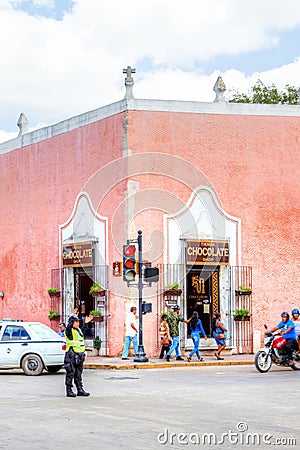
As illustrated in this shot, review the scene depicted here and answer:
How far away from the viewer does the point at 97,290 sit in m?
27.9

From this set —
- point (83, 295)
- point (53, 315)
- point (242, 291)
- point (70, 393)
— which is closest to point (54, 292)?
point (53, 315)

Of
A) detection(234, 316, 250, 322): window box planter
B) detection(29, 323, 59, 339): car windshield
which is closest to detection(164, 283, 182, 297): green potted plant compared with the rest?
detection(234, 316, 250, 322): window box planter

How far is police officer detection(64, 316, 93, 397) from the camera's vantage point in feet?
52.1

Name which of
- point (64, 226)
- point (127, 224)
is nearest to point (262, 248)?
point (127, 224)

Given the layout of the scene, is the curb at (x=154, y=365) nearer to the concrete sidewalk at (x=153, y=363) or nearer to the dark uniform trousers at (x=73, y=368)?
the concrete sidewalk at (x=153, y=363)

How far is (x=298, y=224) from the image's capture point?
29484 millimetres

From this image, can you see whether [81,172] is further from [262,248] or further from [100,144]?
[262,248]

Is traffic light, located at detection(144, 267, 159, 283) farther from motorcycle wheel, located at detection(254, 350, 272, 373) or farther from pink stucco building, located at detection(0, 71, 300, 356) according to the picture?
motorcycle wheel, located at detection(254, 350, 272, 373)

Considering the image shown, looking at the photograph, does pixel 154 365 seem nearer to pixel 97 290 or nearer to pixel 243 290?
pixel 97 290

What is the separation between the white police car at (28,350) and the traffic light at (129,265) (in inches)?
131

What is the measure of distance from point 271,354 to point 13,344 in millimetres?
6312

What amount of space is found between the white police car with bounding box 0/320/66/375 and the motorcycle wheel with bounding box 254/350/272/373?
4.71 meters

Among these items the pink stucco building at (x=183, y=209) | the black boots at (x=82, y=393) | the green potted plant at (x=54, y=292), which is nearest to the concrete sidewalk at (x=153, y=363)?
the pink stucco building at (x=183, y=209)

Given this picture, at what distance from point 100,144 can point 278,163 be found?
590 cm
